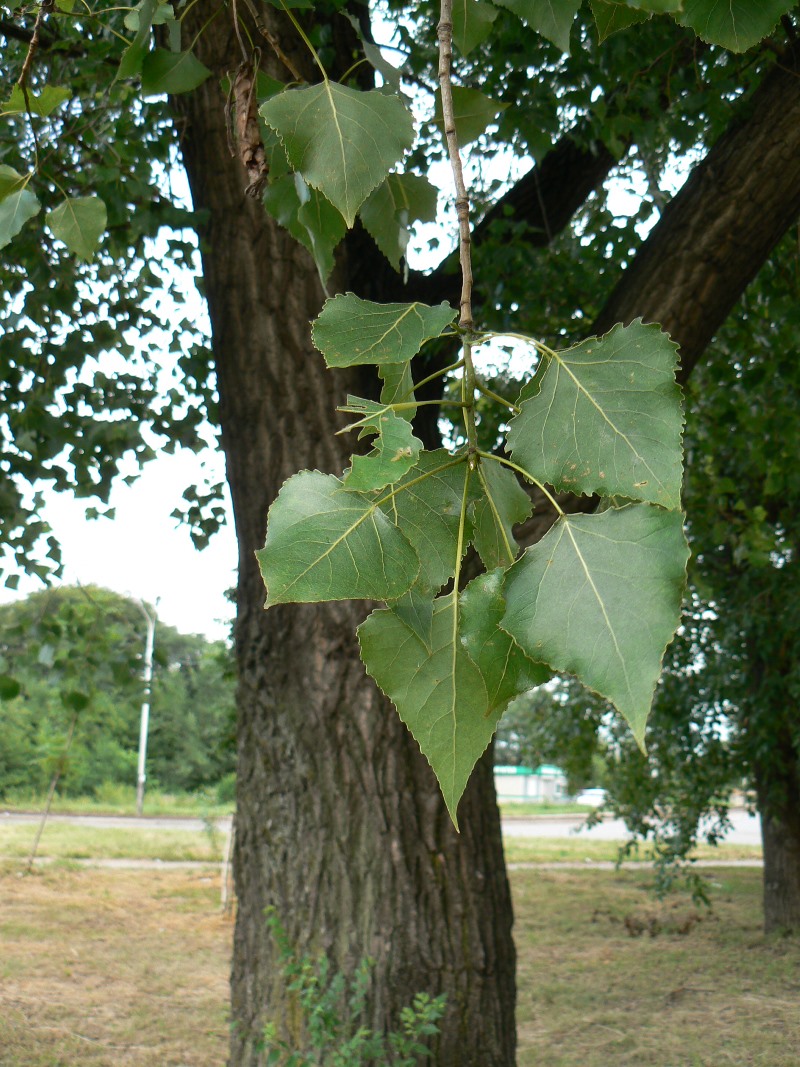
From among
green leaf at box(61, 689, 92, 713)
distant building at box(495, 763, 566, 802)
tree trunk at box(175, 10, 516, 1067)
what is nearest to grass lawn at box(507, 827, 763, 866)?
green leaf at box(61, 689, 92, 713)

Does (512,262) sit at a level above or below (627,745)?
above

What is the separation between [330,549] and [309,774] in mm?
2049

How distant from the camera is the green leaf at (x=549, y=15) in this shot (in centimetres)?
72

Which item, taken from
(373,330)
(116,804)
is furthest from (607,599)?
(116,804)

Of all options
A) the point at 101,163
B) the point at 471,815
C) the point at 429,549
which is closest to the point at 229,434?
the point at 101,163

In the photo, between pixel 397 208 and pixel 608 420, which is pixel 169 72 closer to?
pixel 397 208

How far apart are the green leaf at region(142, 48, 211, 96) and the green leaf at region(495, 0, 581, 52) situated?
1.21 ft

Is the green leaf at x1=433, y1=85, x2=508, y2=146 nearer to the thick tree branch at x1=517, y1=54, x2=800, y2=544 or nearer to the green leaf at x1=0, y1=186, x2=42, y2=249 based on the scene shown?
the green leaf at x1=0, y1=186, x2=42, y2=249

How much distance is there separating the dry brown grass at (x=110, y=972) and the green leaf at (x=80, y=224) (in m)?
4.46

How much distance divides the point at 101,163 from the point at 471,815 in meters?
2.21

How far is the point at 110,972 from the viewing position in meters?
6.16

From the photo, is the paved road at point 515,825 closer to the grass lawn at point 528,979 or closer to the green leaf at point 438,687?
the grass lawn at point 528,979

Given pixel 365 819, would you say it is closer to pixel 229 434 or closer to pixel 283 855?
pixel 283 855

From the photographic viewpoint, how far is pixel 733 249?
2174 millimetres
